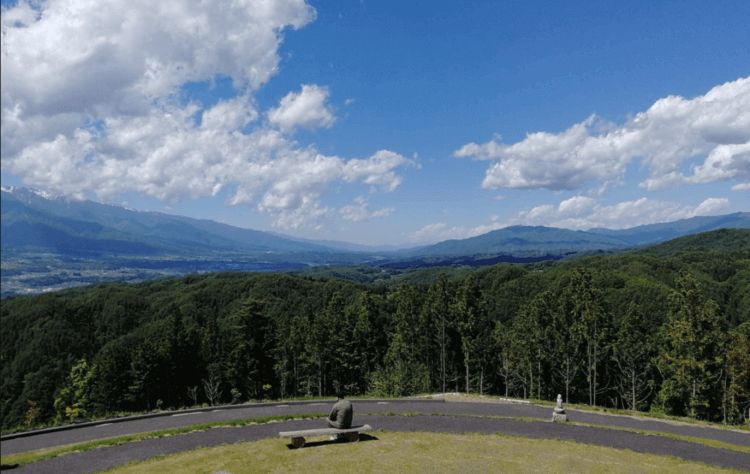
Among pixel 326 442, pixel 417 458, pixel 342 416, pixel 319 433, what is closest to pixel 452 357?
pixel 342 416

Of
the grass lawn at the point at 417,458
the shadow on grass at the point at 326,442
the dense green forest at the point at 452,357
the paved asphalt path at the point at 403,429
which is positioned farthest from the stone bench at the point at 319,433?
the dense green forest at the point at 452,357

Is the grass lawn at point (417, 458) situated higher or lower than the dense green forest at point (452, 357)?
higher

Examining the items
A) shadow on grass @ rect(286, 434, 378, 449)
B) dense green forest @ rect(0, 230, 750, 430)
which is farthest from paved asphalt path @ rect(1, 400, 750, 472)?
dense green forest @ rect(0, 230, 750, 430)

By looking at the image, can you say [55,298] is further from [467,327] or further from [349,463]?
[349,463]

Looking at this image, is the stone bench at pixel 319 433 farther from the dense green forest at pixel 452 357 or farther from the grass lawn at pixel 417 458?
the dense green forest at pixel 452 357

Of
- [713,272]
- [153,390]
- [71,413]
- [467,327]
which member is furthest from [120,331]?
[713,272]

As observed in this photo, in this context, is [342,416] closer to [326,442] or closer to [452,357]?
[326,442]
